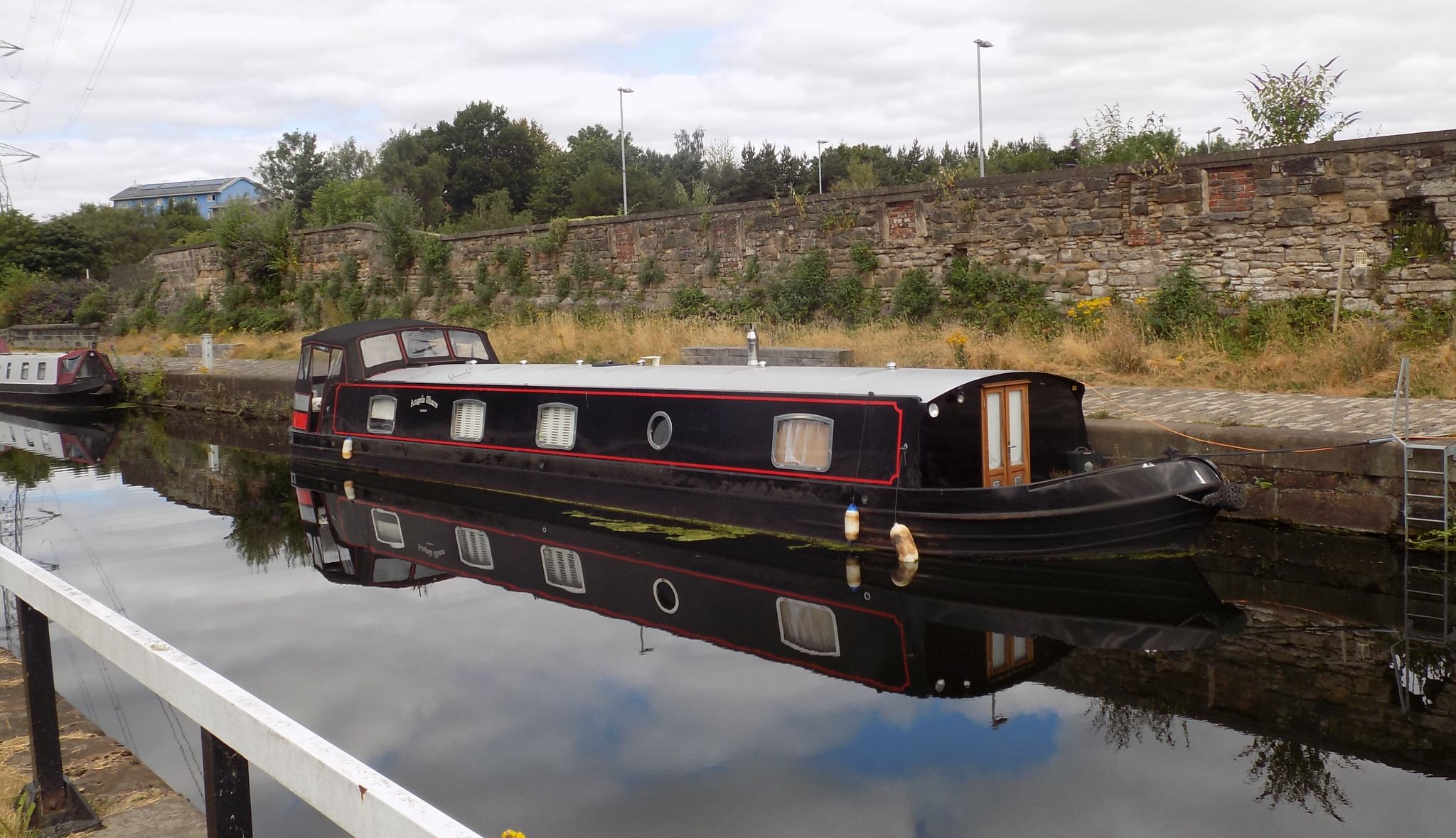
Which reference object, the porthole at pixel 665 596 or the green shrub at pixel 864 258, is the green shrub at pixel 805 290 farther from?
the porthole at pixel 665 596

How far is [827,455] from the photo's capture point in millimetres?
8109

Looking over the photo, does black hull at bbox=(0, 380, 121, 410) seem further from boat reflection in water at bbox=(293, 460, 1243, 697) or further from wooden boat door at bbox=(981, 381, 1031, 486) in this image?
wooden boat door at bbox=(981, 381, 1031, 486)

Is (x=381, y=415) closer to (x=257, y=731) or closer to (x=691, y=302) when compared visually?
(x=691, y=302)

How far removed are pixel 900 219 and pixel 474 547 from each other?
8.23 meters

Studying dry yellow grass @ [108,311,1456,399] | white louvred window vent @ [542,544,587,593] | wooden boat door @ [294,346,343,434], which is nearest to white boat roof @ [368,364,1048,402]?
wooden boat door @ [294,346,343,434]

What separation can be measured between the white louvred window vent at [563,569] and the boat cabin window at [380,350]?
4.73 metres

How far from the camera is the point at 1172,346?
38.3ft

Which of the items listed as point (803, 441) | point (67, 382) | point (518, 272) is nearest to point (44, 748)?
point (803, 441)

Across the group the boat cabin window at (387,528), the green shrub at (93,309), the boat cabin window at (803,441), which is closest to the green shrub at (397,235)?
the boat cabin window at (387,528)

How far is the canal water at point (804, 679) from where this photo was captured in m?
4.40

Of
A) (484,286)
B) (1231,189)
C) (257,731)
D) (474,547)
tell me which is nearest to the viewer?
A: (257,731)

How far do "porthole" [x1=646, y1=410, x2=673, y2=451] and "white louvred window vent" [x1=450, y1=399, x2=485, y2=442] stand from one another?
233cm

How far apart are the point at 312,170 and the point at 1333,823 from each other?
→ 58.3m

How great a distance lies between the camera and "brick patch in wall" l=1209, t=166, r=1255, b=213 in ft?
39.5
